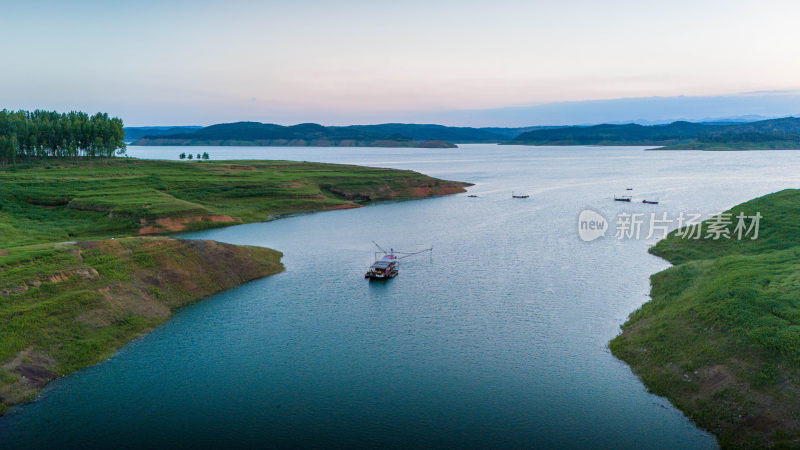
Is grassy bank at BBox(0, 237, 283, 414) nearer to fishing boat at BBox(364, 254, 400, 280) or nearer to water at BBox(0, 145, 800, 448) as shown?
water at BBox(0, 145, 800, 448)

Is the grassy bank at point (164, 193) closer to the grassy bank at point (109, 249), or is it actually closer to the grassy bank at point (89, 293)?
the grassy bank at point (109, 249)

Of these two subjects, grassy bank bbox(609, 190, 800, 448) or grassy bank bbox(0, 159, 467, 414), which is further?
grassy bank bbox(0, 159, 467, 414)

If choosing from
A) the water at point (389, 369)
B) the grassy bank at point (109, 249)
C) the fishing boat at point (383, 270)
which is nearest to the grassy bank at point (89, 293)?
the grassy bank at point (109, 249)

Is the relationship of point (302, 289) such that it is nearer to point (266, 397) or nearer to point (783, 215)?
point (266, 397)

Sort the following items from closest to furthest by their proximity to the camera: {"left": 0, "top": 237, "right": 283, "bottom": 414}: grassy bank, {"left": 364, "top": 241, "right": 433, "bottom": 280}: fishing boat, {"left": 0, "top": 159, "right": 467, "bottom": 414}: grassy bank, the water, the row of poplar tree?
the water
{"left": 0, "top": 237, "right": 283, "bottom": 414}: grassy bank
{"left": 0, "top": 159, "right": 467, "bottom": 414}: grassy bank
{"left": 364, "top": 241, "right": 433, "bottom": 280}: fishing boat
the row of poplar tree

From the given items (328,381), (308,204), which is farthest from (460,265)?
(308,204)

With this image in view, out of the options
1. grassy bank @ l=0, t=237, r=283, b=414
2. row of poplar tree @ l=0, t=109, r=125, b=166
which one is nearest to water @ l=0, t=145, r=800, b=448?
grassy bank @ l=0, t=237, r=283, b=414
